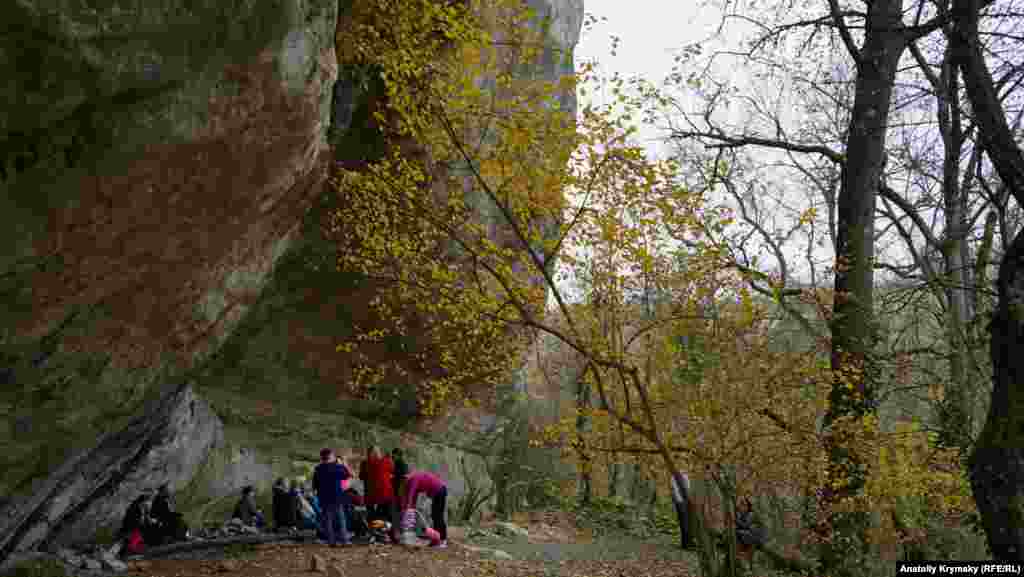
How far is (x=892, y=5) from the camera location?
7.45 meters

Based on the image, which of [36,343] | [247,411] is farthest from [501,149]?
[247,411]

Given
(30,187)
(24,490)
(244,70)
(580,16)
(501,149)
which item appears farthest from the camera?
(580,16)

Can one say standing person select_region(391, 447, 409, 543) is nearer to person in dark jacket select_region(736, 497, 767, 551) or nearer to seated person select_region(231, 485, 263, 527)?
seated person select_region(231, 485, 263, 527)

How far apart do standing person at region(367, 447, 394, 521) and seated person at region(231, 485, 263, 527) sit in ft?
7.20

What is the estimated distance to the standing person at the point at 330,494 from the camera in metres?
8.93

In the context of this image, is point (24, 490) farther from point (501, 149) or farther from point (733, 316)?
point (733, 316)

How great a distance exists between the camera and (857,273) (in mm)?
7883

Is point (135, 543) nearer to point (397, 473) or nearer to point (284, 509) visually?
point (284, 509)

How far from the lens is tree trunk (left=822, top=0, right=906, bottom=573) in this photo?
7492 mm

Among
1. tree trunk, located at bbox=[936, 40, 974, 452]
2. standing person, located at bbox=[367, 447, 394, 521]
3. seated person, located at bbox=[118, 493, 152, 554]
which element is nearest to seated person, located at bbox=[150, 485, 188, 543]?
seated person, located at bbox=[118, 493, 152, 554]

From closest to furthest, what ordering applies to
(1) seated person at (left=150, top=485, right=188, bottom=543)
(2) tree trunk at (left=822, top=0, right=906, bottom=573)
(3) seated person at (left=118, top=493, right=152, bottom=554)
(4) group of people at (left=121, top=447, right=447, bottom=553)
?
(2) tree trunk at (left=822, top=0, right=906, bottom=573)
(3) seated person at (left=118, top=493, right=152, bottom=554)
(4) group of people at (left=121, top=447, right=447, bottom=553)
(1) seated person at (left=150, top=485, right=188, bottom=543)

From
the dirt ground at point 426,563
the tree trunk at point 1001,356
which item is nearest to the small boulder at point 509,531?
the dirt ground at point 426,563

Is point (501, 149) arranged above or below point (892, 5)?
below

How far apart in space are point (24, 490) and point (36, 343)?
7.88ft
